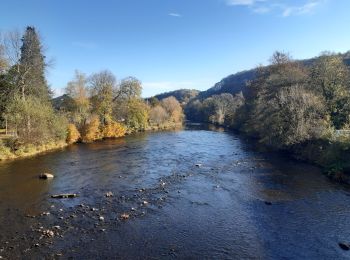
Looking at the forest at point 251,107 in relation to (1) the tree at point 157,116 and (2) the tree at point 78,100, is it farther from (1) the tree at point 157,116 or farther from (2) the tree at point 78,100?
(1) the tree at point 157,116

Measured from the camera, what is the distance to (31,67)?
156 ft

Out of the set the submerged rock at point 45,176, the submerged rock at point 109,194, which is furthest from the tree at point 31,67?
the submerged rock at point 109,194

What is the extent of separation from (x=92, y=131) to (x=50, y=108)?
10.4 meters

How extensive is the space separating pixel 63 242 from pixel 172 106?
350ft

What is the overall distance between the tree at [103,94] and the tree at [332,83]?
1553 inches

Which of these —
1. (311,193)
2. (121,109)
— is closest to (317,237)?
(311,193)

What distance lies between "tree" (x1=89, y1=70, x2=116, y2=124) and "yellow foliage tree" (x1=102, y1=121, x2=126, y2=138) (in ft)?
7.08

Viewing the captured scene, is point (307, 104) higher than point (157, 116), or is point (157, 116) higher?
point (307, 104)

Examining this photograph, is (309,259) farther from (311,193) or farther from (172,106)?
(172,106)

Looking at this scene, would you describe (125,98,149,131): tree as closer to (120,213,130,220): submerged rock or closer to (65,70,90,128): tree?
(65,70,90,128): tree

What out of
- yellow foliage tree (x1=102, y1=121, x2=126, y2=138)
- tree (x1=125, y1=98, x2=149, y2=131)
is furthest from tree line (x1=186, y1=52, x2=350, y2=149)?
tree (x1=125, y1=98, x2=149, y2=131)

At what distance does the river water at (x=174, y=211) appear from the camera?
14.9 metres

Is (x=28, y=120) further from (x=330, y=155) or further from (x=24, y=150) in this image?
(x=330, y=155)

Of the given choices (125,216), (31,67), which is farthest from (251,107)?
(125,216)
